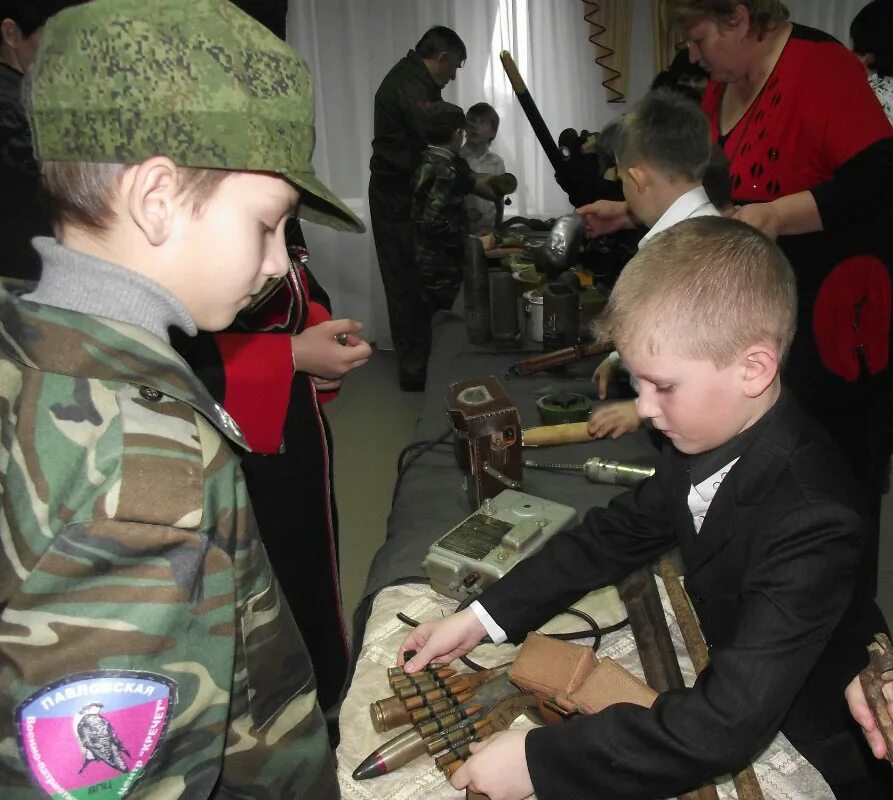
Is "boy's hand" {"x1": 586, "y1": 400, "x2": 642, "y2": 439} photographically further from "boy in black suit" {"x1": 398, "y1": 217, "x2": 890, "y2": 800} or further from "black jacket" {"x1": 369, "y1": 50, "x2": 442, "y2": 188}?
"black jacket" {"x1": 369, "y1": 50, "x2": 442, "y2": 188}

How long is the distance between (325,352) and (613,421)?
75 cm

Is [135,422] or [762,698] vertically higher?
[135,422]

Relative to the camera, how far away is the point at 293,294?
1468 millimetres

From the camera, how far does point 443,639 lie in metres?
1.13

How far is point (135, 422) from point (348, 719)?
621mm

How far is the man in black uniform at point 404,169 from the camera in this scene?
386 centimetres

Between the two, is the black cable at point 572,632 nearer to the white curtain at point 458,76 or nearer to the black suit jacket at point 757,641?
the black suit jacket at point 757,641

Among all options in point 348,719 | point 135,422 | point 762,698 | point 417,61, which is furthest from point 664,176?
point 417,61

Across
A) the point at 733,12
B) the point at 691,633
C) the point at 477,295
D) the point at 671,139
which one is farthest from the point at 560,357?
the point at 691,633

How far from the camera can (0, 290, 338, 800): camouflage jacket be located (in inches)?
22.7

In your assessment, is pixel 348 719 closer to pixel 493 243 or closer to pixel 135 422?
pixel 135 422

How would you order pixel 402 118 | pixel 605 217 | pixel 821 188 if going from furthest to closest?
pixel 402 118
pixel 605 217
pixel 821 188

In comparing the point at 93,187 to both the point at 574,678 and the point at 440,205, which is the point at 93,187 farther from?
the point at 440,205

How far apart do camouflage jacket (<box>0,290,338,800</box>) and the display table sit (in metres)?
0.38
